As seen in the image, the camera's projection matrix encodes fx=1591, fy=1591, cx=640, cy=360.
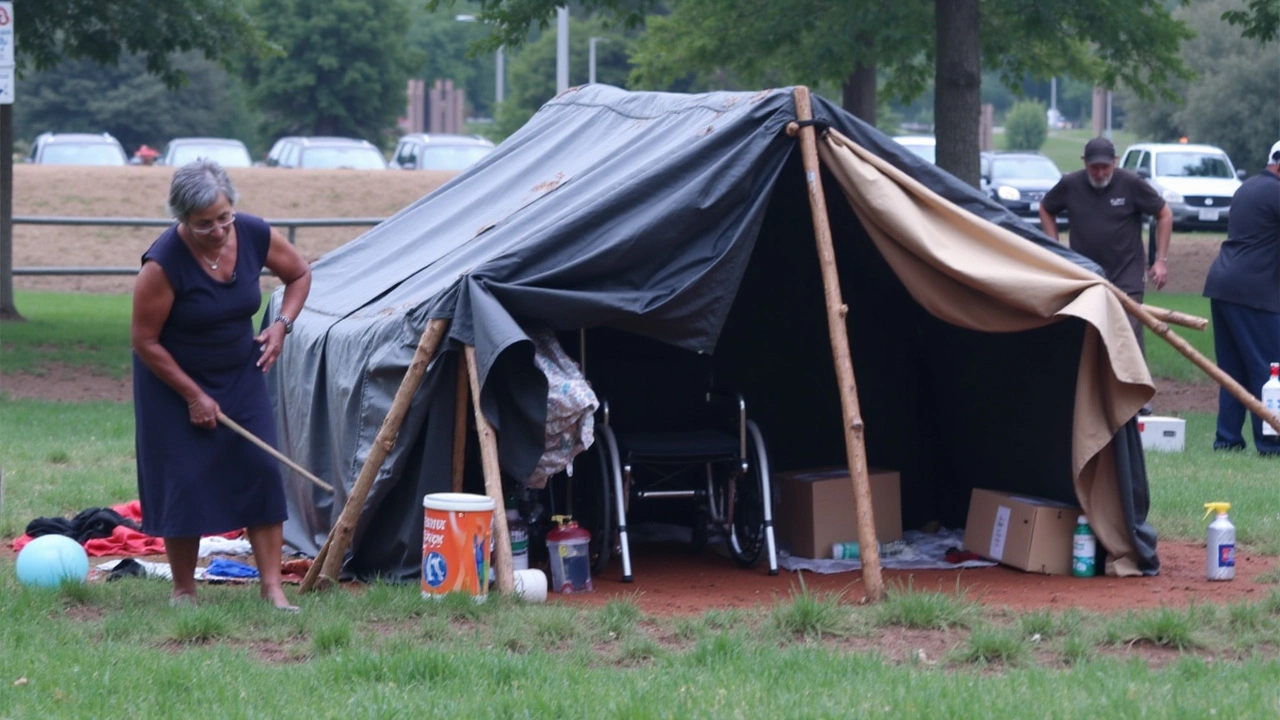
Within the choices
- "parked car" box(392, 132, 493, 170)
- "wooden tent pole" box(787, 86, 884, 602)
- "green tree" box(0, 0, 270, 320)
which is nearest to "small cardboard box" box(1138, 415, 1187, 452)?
"wooden tent pole" box(787, 86, 884, 602)

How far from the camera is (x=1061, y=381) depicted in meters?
6.96

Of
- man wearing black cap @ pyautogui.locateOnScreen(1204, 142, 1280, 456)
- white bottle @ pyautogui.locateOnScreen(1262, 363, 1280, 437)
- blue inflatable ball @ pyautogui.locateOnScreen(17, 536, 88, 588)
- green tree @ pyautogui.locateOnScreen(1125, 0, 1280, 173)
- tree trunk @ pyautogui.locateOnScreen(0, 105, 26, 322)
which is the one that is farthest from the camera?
green tree @ pyautogui.locateOnScreen(1125, 0, 1280, 173)

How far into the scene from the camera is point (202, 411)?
18.5 feet

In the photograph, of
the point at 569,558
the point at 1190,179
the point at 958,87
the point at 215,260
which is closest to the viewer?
the point at 215,260

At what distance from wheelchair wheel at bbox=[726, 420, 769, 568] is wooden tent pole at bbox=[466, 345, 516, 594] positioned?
4.30ft

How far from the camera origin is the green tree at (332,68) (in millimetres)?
41812

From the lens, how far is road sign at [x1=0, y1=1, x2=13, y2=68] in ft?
30.0

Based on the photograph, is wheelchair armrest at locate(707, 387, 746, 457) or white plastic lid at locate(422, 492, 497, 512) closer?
white plastic lid at locate(422, 492, 497, 512)

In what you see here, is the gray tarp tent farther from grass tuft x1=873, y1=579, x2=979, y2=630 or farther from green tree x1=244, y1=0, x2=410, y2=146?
green tree x1=244, y1=0, x2=410, y2=146

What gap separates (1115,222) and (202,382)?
632 cm

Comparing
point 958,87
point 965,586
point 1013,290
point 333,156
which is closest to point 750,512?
point 965,586

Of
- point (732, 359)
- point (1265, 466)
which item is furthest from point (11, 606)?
point (1265, 466)

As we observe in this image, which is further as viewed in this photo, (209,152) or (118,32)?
(209,152)

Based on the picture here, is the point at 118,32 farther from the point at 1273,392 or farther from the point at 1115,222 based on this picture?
the point at 1273,392
